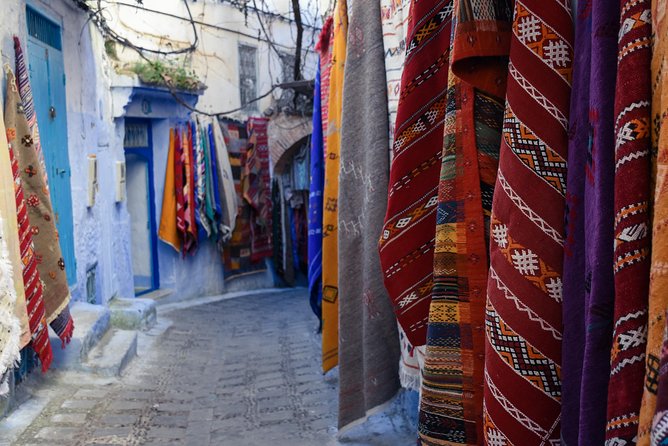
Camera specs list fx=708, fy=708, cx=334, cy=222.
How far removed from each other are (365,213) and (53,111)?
3490 millimetres

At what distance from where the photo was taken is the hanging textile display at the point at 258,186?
10.7 meters

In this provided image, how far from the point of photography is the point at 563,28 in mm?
1252

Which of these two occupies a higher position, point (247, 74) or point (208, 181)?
point (247, 74)

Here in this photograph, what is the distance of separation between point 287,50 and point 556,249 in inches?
436

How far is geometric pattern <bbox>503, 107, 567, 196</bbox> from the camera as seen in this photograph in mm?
1220

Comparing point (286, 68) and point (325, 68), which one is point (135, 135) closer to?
point (286, 68)

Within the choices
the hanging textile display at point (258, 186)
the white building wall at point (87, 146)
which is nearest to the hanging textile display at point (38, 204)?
the white building wall at point (87, 146)

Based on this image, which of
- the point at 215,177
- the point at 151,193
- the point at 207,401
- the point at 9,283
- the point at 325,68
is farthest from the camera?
the point at 215,177

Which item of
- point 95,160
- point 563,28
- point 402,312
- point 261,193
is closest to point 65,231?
point 95,160

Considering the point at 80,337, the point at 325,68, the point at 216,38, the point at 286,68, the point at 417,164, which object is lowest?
the point at 80,337

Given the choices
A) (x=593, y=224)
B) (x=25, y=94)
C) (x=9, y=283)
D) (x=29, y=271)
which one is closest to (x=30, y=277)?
(x=29, y=271)

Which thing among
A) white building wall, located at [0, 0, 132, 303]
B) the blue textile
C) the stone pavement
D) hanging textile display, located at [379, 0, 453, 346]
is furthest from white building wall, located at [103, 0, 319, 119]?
hanging textile display, located at [379, 0, 453, 346]

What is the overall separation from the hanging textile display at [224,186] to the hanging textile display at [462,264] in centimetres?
835

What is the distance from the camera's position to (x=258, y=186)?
10891 millimetres
